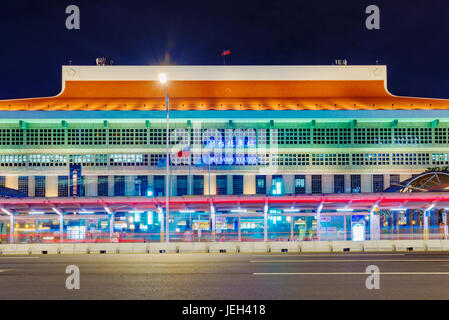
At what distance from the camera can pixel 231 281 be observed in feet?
58.9

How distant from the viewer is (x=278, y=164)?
61.2 metres

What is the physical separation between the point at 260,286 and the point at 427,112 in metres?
50.3

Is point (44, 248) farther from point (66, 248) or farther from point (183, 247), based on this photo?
point (183, 247)

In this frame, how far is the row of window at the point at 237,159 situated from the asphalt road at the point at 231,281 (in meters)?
36.7

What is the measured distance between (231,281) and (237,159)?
43156 millimetres

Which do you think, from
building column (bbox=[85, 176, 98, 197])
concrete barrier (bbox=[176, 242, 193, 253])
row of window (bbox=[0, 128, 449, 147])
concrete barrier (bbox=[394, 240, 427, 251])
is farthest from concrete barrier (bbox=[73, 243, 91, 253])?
row of window (bbox=[0, 128, 449, 147])

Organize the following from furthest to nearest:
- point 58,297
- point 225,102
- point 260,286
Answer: point 225,102 → point 260,286 → point 58,297

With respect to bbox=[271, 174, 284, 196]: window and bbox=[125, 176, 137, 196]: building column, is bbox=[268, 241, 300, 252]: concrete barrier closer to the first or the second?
bbox=[271, 174, 284, 196]: window

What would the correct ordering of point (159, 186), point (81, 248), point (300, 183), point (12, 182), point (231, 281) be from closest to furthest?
point (231, 281), point (81, 248), point (12, 182), point (159, 186), point (300, 183)

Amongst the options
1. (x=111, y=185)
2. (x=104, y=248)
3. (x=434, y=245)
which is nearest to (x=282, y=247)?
(x=434, y=245)

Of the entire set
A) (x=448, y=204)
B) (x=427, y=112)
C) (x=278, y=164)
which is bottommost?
(x=448, y=204)

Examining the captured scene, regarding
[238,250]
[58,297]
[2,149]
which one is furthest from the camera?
[2,149]
